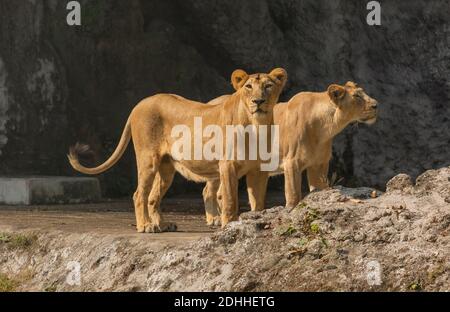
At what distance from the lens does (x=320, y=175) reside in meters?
13.6

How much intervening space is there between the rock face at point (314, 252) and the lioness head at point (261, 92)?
1.26 m

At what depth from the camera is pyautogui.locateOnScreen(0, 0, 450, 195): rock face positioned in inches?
720

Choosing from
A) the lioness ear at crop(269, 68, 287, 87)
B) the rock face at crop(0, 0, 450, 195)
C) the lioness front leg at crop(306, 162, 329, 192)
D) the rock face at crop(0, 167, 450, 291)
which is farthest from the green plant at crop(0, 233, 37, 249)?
the rock face at crop(0, 0, 450, 195)

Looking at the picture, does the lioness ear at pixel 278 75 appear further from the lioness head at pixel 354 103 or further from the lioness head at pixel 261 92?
the lioness head at pixel 354 103

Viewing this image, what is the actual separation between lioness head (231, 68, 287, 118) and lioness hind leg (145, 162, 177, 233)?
133 centimetres

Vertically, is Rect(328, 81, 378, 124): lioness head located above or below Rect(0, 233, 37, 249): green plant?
above

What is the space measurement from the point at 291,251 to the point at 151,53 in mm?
9912

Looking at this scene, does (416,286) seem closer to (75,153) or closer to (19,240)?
(19,240)

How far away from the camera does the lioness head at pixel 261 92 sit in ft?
38.4

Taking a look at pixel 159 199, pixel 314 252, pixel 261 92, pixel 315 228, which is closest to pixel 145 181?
pixel 159 199

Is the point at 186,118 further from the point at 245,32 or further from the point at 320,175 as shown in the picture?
the point at 245,32

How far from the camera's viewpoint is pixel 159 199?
12641mm

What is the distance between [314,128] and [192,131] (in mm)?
1727

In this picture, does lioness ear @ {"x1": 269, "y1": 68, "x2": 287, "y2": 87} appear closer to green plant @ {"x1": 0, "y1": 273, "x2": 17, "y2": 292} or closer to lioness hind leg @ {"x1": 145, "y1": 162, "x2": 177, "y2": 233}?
lioness hind leg @ {"x1": 145, "y1": 162, "x2": 177, "y2": 233}
